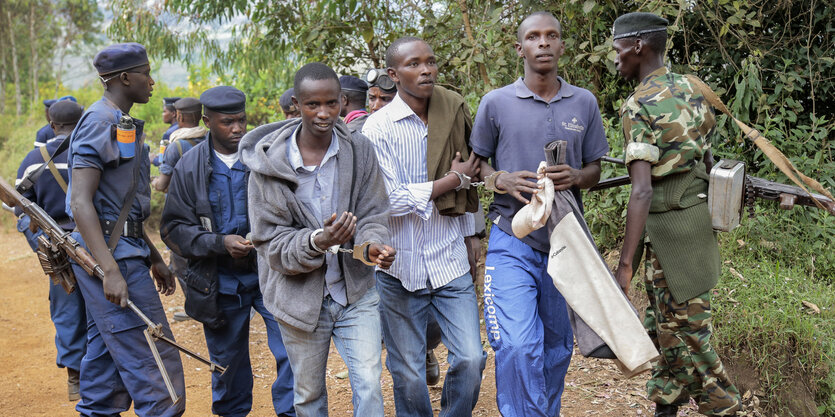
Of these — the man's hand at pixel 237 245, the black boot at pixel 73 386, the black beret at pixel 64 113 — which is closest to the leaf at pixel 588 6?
the man's hand at pixel 237 245

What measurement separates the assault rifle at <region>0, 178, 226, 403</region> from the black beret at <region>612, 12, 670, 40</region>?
2649 millimetres

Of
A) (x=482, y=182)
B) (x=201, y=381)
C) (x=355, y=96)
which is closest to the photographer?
(x=482, y=182)

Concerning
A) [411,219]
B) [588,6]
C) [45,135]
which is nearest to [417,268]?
[411,219]

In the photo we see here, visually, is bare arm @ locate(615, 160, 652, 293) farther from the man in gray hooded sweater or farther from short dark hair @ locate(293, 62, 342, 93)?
short dark hair @ locate(293, 62, 342, 93)

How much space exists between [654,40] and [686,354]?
1.60m

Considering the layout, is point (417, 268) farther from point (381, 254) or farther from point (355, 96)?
point (355, 96)

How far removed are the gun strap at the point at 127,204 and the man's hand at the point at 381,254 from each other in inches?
57.7

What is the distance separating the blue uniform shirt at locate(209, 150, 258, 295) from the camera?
444 cm

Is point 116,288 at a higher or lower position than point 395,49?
lower

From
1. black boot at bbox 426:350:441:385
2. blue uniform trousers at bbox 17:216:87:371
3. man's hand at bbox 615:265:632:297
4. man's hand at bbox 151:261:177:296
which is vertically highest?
man's hand at bbox 615:265:632:297

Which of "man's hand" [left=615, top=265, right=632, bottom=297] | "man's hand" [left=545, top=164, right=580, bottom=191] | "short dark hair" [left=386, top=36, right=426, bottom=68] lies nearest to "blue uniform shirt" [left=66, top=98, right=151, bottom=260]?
"short dark hair" [left=386, top=36, right=426, bottom=68]

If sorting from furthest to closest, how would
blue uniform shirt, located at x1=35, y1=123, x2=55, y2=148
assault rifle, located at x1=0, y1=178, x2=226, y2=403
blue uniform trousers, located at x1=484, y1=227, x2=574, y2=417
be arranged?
1. blue uniform shirt, located at x1=35, y1=123, x2=55, y2=148
2. assault rifle, located at x1=0, y1=178, x2=226, y2=403
3. blue uniform trousers, located at x1=484, y1=227, x2=574, y2=417

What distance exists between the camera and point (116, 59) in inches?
156

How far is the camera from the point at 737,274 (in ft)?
17.2
